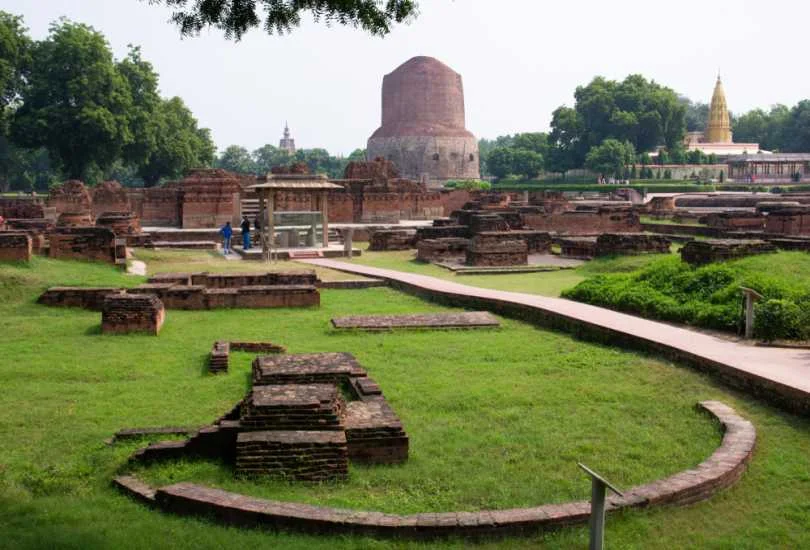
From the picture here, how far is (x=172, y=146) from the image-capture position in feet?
117

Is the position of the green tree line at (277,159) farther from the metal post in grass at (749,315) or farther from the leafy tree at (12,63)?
the metal post in grass at (749,315)

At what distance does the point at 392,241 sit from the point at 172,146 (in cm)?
1890

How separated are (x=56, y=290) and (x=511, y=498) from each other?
7511 mm

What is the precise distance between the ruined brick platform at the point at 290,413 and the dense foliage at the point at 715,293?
15.1 ft

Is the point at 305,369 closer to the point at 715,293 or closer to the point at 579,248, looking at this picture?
the point at 715,293

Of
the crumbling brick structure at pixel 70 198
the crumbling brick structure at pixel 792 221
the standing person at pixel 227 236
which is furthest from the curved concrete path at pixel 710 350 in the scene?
the crumbling brick structure at pixel 70 198

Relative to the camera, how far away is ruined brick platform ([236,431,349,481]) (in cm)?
427

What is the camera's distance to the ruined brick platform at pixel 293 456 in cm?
Result: 427

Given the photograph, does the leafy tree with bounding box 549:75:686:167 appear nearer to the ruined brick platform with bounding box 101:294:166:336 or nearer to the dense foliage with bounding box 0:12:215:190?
the dense foliage with bounding box 0:12:215:190

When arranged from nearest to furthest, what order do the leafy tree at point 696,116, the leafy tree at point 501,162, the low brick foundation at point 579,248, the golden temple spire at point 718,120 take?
the low brick foundation at point 579,248 → the leafy tree at point 501,162 → the golden temple spire at point 718,120 → the leafy tree at point 696,116

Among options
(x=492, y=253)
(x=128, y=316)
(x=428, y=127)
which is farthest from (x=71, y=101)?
(x=428, y=127)

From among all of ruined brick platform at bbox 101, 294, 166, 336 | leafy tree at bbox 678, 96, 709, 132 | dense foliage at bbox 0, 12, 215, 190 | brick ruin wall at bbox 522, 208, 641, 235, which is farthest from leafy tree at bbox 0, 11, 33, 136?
leafy tree at bbox 678, 96, 709, 132

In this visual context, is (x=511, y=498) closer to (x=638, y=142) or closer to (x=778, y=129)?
(x=638, y=142)

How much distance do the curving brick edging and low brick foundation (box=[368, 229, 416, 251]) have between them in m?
15.4
